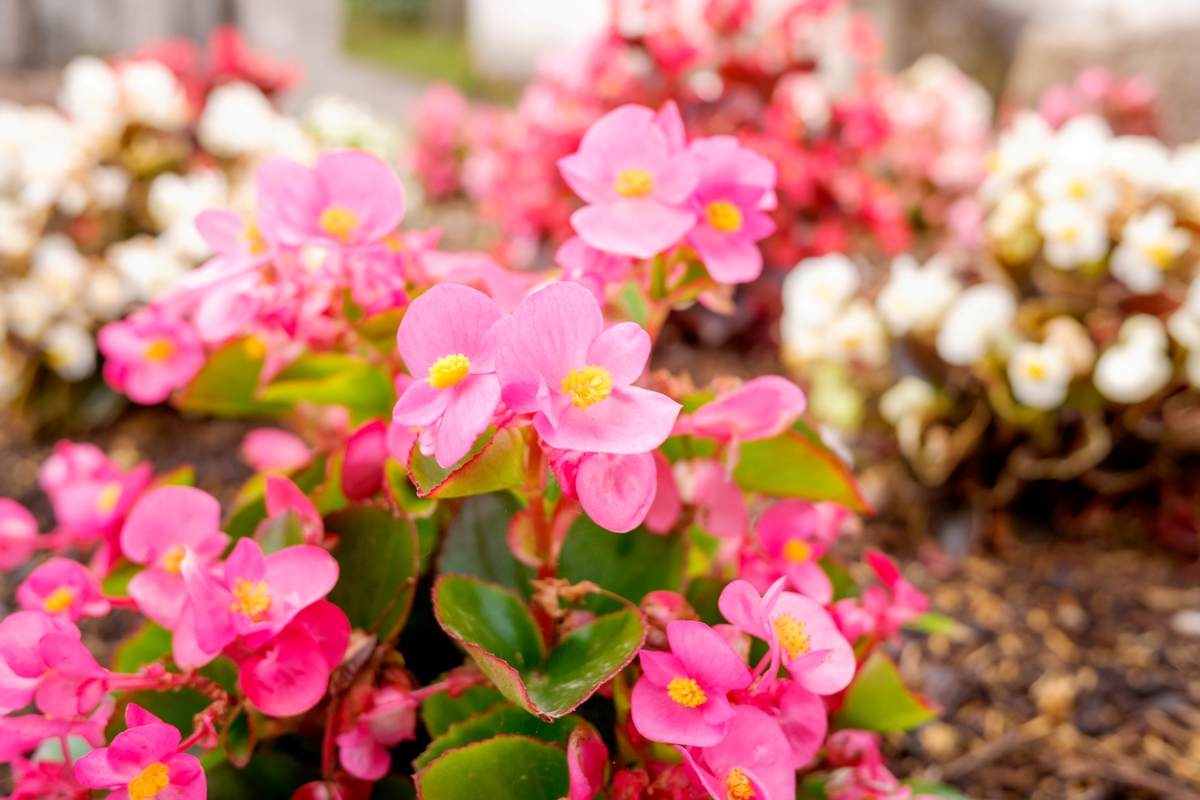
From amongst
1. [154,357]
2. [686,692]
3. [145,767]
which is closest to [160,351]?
[154,357]

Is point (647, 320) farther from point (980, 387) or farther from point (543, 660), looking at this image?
point (980, 387)

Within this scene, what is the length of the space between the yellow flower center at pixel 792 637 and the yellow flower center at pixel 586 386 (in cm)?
15

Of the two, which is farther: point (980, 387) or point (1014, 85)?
point (1014, 85)

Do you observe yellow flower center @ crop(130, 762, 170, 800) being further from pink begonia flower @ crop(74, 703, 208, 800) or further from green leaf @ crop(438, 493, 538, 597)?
green leaf @ crop(438, 493, 538, 597)

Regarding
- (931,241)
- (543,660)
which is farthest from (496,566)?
(931,241)

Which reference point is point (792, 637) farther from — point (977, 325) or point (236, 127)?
point (236, 127)

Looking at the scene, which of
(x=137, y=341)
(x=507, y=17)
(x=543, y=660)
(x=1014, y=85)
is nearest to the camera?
(x=543, y=660)

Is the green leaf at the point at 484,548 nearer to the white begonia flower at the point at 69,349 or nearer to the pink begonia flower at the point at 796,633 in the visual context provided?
the pink begonia flower at the point at 796,633

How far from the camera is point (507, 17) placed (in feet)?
23.9

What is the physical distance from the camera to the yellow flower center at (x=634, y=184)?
466mm

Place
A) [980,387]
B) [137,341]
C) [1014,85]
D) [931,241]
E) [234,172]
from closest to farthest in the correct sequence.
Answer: [137,341]
[980,387]
[234,172]
[931,241]
[1014,85]

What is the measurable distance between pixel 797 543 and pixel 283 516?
0.31 m

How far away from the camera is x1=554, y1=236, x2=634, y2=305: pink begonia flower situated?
0.49 metres

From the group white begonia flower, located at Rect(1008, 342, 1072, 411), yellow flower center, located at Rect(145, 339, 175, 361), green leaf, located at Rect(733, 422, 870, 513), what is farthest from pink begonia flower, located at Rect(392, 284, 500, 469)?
white begonia flower, located at Rect(1008, 342, 1072, 411)
